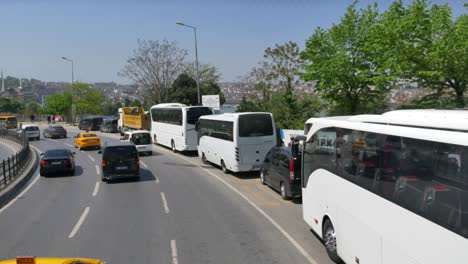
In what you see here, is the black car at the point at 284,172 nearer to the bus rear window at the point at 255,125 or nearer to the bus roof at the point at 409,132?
the bus rear window at the point at 255,125

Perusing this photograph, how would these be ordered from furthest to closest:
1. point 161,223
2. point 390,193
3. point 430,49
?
point 430,49
point 161,223
point 390,193

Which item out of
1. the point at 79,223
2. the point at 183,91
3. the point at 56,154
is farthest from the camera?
the point at 183,91

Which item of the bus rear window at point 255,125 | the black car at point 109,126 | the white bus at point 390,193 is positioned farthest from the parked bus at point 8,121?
the white bus at point 390,193

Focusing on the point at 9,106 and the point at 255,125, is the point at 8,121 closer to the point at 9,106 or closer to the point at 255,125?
the point at 255,125

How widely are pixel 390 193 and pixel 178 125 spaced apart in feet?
85.5

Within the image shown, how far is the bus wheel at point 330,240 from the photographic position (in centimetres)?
898

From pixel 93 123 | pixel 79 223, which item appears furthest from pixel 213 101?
pixel 79 223

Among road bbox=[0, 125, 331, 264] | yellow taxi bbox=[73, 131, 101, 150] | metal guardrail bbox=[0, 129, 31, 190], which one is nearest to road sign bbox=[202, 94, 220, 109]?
yellow taxi bbox=[73, 131, 101, 150]

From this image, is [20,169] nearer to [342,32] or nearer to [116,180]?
[116,180]

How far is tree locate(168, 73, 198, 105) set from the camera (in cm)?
Result: 6788

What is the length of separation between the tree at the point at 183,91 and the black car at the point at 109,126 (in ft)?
32.9

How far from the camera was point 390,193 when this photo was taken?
6.64 meters

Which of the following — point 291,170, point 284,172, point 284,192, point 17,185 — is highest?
point 291,170

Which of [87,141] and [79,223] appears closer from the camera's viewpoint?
[79,223]
